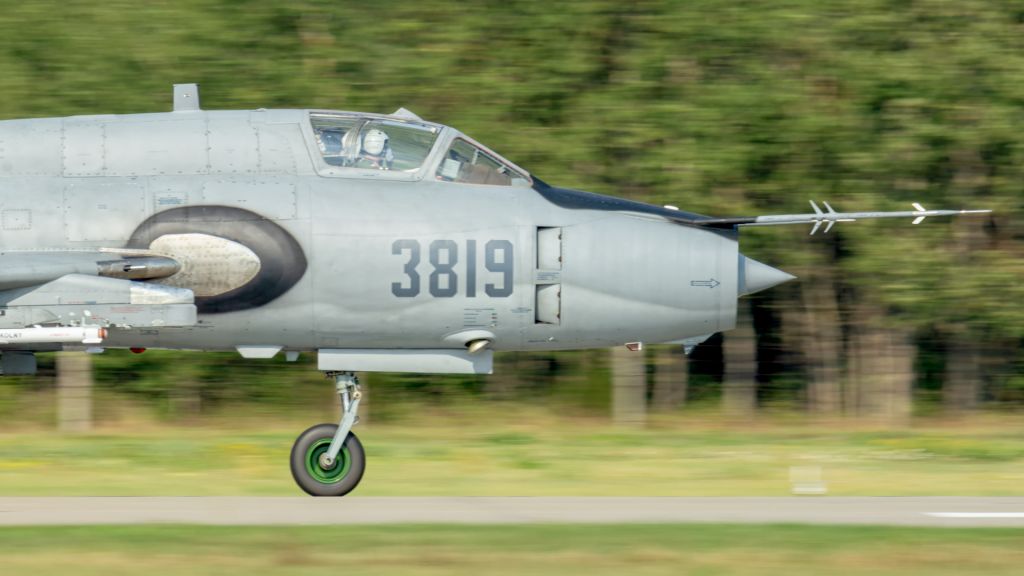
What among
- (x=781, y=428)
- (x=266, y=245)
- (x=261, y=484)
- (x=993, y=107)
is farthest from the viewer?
(x=781, y=428)

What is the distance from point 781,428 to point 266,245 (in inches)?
374

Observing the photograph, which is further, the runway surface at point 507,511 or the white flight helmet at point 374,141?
the white flight helmet at point 374,141

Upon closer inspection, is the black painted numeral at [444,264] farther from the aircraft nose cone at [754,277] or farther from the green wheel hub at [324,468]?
the aircraft nose cone at [754,277]

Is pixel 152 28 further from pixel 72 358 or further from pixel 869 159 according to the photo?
pixel 869 159

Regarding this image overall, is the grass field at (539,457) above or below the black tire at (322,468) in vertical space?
below

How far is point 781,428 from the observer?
58.1ft

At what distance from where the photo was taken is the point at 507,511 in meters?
10.1

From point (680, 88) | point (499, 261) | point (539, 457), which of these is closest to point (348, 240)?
point (499, 261)

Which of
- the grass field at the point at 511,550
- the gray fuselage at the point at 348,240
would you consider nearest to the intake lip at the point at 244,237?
the gray fuselage at the point at 348,240

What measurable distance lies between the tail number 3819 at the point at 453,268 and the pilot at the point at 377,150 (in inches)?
27.1

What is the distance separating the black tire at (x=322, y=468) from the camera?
420 inches

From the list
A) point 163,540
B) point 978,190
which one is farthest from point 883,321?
point 163,540

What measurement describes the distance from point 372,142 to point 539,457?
17.6 feet

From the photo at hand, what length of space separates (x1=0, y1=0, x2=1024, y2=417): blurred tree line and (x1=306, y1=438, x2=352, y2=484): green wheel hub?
6712 millimetres
